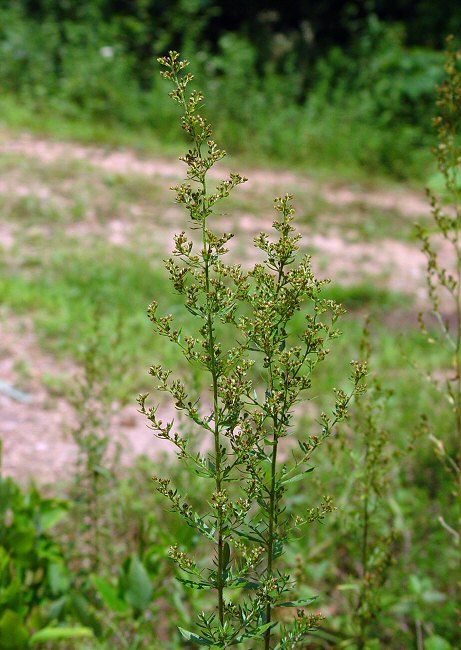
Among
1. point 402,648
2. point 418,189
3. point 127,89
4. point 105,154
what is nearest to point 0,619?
point 402,648

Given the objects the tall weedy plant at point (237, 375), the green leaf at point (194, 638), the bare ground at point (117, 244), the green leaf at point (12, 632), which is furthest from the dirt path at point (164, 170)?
the green leaf at point (194, 638)

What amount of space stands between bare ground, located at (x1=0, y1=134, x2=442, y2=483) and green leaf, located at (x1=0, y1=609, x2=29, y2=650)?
0.83 m

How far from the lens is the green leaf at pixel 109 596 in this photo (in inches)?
80.1

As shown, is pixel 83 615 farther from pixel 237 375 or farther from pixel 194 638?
pixel 237 375

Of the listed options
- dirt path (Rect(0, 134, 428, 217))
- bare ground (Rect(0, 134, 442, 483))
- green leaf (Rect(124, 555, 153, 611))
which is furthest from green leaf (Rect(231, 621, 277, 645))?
dirt path (Rect(0, 134, 428, 217))

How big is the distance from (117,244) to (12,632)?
14.4ft

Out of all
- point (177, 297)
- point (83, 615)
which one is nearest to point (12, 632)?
point (83, 615)

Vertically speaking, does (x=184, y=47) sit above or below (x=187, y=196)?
above

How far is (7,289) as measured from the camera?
16.4ft

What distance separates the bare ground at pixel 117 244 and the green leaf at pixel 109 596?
0.63 m

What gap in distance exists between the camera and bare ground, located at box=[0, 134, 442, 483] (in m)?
3.63

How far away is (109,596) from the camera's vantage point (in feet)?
6.73

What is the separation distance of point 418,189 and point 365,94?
1533 millimetres

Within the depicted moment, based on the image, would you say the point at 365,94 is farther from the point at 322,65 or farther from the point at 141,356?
the point at 141,356
